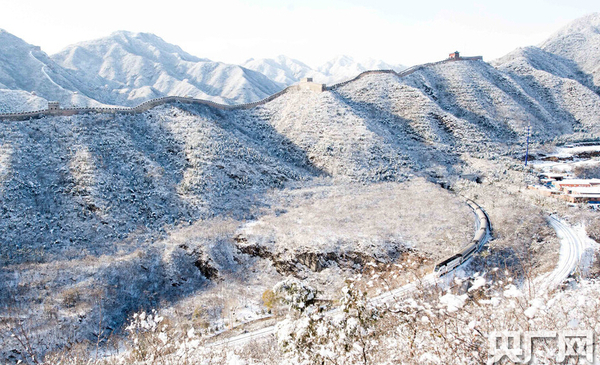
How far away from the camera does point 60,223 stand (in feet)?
82.1

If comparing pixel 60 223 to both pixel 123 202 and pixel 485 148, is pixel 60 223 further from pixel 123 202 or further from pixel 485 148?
pixel 485 148

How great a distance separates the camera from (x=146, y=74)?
369 ft

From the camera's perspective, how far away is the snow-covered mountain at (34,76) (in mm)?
72375

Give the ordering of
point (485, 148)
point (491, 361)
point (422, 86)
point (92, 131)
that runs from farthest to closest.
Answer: point (422, 86)
point (485, 148)
point (92, 131)
point (491, 361)

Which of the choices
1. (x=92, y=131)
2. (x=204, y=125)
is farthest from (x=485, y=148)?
(x=92, y=131)

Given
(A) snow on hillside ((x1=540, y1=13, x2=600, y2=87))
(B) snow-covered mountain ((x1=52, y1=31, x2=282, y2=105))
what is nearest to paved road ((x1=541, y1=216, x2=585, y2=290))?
(A) snow on hillside ((x1=540, y1=13, x2=600, y2=87))

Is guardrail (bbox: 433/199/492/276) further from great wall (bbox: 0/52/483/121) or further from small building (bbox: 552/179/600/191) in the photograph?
great wall (bbox: 0/52/483/121)

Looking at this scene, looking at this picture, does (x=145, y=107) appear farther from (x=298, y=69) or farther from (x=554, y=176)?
(x=298, y=69)

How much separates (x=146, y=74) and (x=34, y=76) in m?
36.6

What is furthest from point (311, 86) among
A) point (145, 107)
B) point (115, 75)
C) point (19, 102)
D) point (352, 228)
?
point (115, 75)

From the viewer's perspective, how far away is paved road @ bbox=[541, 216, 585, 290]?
17016mm

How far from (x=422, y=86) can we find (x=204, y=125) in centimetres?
3438

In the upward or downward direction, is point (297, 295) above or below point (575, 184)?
below

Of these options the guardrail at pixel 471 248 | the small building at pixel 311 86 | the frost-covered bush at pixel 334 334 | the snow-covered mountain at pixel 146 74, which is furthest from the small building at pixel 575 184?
the snow-covered mountain at pixel 146 74
